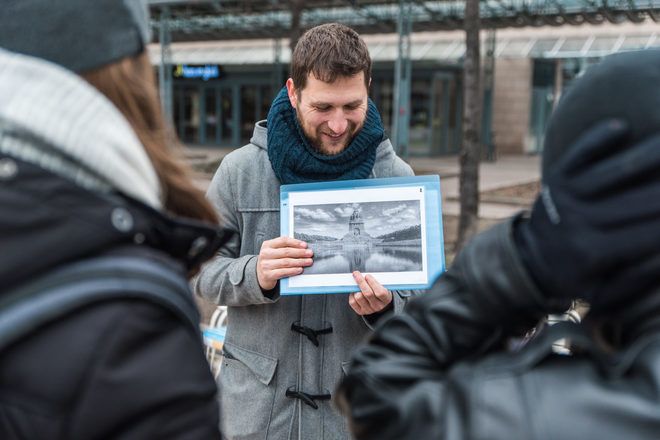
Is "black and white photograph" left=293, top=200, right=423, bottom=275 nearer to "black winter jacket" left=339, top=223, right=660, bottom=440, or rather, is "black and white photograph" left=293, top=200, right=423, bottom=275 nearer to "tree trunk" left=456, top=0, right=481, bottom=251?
"black winter jacket" left=339, top=223, right=660, bottom=440

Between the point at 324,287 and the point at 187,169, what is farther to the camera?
the point at 324,287

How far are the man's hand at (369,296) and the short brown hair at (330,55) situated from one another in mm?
687

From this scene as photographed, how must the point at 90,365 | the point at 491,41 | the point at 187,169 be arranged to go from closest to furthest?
the point at 90,365 < the point at 187,169 < the point at 491,41

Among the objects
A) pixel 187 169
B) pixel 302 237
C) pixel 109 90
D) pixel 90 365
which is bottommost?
pixel 302 237

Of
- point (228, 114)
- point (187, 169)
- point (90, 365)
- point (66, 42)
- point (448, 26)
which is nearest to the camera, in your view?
point (90, 365)

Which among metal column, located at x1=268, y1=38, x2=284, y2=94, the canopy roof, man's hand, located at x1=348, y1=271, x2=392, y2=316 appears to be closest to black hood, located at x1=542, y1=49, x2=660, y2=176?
man's hand, located at x1=348, y1=271, x2=392, y2=316

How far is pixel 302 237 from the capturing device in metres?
2.20

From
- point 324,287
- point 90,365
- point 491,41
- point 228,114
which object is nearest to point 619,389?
point 90,365

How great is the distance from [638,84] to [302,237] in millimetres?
1341

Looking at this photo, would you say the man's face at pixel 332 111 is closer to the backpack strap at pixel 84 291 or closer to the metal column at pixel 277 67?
the backpack strap at pixel 84 291

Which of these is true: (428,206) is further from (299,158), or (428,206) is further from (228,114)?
(228,114)

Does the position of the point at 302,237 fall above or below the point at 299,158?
below

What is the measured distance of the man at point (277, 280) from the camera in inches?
89.3

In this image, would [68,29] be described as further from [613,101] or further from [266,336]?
[266,336]
